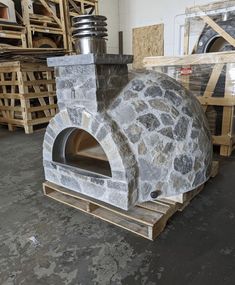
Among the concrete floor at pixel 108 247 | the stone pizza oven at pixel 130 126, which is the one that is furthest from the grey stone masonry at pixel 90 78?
the concrete floor at pixel 108 247

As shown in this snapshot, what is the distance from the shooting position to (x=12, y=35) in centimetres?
627

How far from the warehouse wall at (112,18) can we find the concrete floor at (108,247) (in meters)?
8.60

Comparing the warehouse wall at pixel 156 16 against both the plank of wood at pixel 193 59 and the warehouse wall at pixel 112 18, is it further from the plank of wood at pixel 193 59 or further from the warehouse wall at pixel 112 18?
the plank of wood at pixel 193 59

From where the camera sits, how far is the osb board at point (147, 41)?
898cm

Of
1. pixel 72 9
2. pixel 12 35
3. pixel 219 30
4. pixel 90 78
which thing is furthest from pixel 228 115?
pixel 72 9

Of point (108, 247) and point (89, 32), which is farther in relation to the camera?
point (89, 32)

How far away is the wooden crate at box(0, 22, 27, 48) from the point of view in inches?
240

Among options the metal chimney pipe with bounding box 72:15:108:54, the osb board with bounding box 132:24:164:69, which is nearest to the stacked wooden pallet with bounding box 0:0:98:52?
the osb board with bounding box 132:24:164:69

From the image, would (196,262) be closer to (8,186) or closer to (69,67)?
(69,67)

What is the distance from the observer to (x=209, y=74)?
3.93m

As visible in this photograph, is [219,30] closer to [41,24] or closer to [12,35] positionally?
[12,35]

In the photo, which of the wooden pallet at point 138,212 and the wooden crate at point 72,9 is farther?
the wooden crate at point 72,9

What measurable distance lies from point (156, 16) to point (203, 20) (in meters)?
5.14

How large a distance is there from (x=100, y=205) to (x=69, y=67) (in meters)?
1.34
